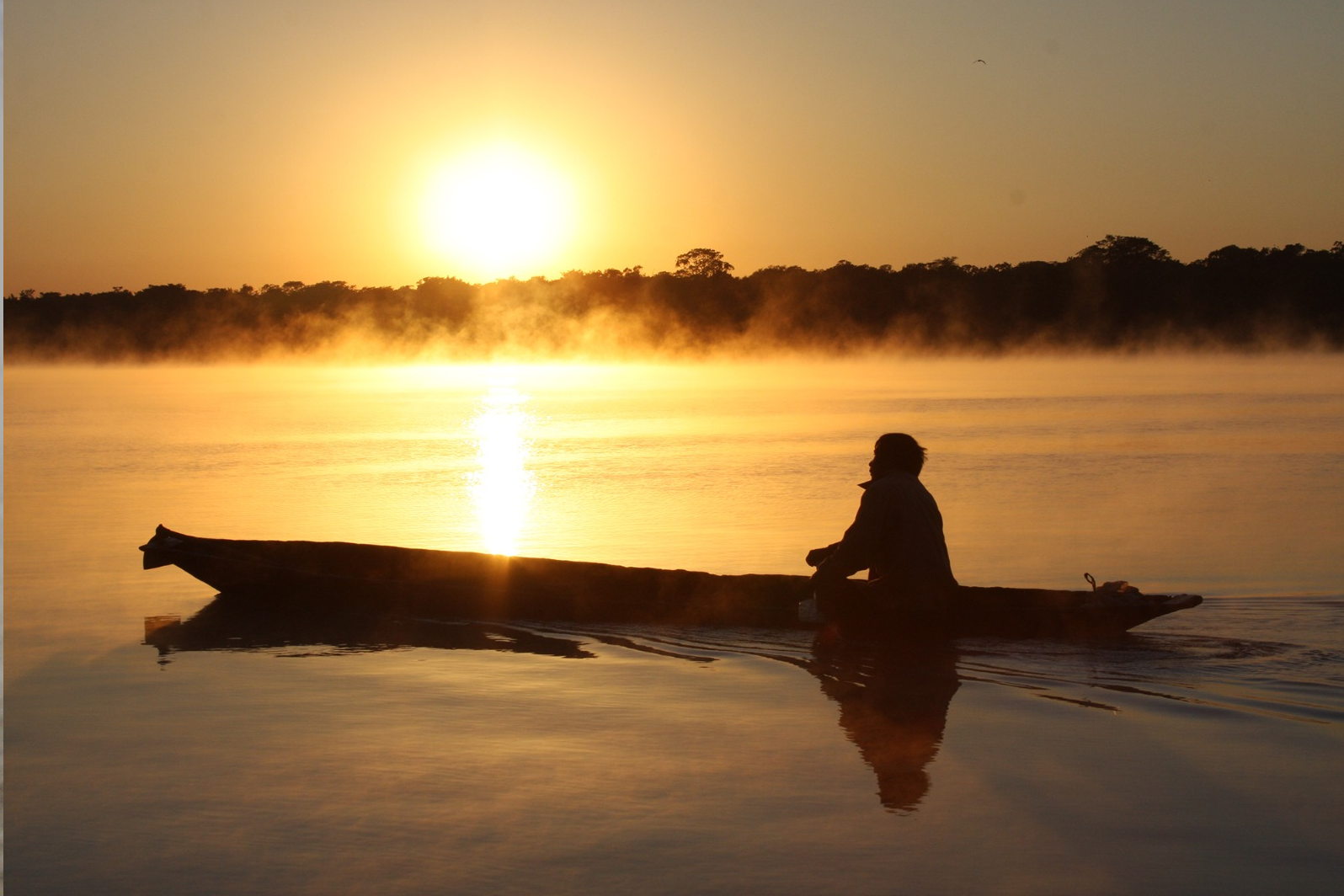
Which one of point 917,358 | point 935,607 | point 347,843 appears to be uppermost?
point 917,358

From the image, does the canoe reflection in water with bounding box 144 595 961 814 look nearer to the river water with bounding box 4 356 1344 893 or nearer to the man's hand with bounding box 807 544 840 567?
the river water with bounding box 4 356 1344 893

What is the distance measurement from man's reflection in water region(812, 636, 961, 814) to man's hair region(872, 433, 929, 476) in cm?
110

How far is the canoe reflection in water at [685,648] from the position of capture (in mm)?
5895

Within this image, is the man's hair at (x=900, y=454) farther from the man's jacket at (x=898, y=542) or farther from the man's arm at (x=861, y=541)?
the man's arm at (x=861, y=541)

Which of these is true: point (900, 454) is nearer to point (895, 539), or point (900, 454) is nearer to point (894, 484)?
point (894, 484)

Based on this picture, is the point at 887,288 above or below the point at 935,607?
above

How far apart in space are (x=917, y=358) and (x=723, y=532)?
244ft

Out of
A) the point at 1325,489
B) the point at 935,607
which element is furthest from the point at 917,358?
the point at 935,607

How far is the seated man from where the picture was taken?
7465 mm

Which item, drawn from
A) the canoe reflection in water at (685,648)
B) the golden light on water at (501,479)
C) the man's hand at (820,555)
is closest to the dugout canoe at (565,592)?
the canoe reflection in water at (685,648)

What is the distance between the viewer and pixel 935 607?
7688mm

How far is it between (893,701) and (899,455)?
4.91ft

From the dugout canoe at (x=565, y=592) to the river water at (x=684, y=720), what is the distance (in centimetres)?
19

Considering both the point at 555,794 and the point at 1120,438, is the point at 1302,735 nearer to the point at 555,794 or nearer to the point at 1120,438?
the point at 555,794
